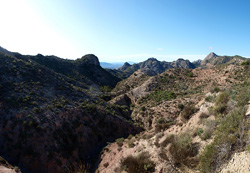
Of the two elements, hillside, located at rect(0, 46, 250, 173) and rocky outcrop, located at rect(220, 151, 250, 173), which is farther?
hillside, located at rect(0, 46, 250, 173)

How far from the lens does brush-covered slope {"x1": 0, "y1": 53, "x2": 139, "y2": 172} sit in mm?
13672

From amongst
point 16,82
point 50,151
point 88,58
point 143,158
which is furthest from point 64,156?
point 88,58

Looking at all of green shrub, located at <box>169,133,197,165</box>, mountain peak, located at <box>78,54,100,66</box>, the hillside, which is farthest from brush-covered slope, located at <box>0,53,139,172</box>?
mountain peak, located at <box>78,54,100,66</box>

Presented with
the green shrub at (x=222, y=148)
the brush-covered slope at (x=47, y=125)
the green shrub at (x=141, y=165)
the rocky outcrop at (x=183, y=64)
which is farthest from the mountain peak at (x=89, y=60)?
the rocky outcrop at (x=183, y=64)

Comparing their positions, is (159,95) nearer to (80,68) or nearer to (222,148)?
(222,148)

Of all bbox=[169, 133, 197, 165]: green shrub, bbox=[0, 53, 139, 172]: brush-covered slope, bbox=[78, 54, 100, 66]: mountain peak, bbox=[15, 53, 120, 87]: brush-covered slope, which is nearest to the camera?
bbox=[169, 133, 197, 165]: green shrub

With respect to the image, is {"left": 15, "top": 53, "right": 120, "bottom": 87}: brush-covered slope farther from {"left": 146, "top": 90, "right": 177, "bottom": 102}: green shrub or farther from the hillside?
{"left": 146, "top": 90, "right": 177, "bottom": 102}: green shrub

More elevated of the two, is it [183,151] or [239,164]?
[239,164]

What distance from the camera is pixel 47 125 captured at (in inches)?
636

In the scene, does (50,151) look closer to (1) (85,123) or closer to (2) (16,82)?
(1) (85,123)

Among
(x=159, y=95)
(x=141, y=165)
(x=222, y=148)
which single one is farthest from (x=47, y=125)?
(x=159, y=95)

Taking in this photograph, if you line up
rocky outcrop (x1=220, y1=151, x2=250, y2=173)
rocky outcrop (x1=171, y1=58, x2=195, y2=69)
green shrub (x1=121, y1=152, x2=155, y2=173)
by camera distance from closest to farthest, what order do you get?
rocky outcrop (x1=220, y1=151, x2=250, y2=173), green shrub (x1=121, y1=152, x2=155, y2=173), rocky outcrop (x1=171, y1=58, x2=195, y2=69)

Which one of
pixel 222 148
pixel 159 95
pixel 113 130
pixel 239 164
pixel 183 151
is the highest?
pixel 222 148

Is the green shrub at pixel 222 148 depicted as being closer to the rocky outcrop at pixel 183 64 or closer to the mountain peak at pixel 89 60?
the mountain peak at pixel 89 60
